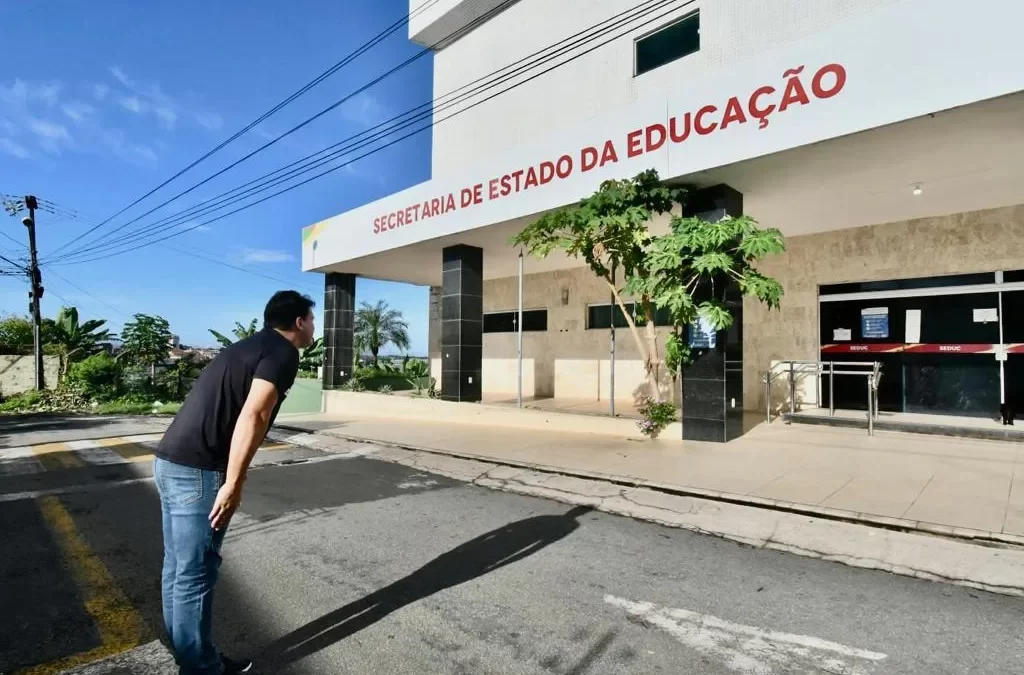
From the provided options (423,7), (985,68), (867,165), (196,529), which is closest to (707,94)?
(867,165)

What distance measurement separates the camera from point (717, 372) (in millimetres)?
7961

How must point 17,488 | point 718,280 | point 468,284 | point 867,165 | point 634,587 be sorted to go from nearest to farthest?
point 634,587 → point 17,488 → point 867,165 → point 718,280 → point 468,284

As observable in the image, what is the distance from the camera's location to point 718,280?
26.0ft

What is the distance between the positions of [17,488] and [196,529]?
5.75 m

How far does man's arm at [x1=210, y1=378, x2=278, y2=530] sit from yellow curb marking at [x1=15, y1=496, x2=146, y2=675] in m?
1.14

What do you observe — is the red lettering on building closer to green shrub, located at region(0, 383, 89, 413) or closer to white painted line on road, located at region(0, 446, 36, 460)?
white painted line on road, located at region(0, 446, 36, 460)

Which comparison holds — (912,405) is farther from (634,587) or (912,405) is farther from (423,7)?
(423,7)

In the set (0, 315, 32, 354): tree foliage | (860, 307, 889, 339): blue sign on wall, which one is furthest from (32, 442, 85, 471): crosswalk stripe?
(0, 315, 32, 354): tree foliage

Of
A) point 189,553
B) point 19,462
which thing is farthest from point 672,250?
point 19,462

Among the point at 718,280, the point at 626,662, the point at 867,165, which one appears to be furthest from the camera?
the point at 718,280

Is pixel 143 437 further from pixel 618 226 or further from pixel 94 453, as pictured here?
pixel 618 226

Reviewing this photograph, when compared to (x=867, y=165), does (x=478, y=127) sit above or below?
above

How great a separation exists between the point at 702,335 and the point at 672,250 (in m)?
1.46

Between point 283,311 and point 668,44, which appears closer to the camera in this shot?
point 283,311
